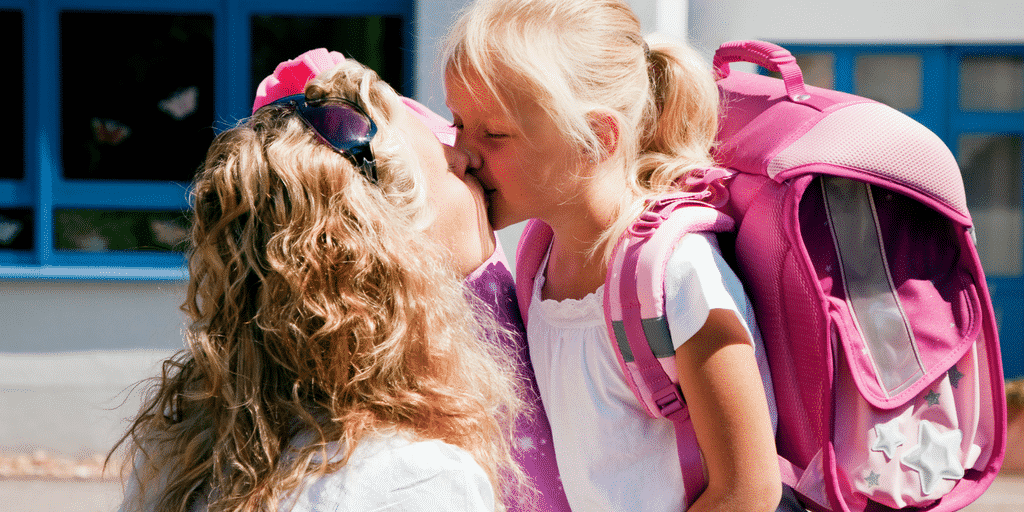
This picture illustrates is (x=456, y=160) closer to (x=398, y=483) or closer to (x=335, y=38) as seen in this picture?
(x=398, y=483)

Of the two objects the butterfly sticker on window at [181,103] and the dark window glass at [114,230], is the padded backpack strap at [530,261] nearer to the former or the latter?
the dark window glass at [114,230]

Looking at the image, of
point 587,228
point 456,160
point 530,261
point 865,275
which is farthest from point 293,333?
point 865,275

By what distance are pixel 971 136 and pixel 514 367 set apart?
14.9 ft

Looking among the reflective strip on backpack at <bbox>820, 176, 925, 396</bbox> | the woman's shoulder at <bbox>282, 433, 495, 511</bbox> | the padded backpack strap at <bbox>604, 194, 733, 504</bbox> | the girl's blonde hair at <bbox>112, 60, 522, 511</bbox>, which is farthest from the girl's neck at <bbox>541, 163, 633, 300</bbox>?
the woman's shoulder at <bbox>282, 433, 495, 511</bbox>

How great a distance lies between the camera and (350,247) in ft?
3.58

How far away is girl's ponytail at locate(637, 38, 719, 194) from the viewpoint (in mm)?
1639

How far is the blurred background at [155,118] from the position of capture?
4.62 metres

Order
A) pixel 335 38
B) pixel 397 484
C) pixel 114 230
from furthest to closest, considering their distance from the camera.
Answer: pixel 114 230 < pixel 335 38 < pixel 397 484

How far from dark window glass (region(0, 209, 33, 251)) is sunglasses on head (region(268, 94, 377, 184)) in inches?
175

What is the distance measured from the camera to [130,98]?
5008 mm

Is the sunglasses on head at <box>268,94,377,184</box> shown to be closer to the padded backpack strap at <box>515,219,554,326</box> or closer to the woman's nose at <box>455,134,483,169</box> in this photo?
the woman's nose at <box>455,134,483,169</box>

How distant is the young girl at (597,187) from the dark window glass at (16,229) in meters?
4.22

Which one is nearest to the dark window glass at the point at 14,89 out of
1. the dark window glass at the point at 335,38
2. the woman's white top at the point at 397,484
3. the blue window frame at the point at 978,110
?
the dark window glass at the point at 335,38

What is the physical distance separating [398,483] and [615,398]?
25.0 inches
